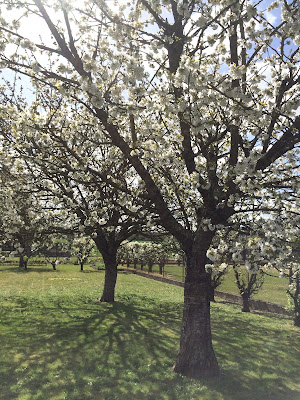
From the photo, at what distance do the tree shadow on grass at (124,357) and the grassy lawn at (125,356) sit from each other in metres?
0.02

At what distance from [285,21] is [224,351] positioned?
32.4 ft

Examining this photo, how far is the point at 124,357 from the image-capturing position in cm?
916

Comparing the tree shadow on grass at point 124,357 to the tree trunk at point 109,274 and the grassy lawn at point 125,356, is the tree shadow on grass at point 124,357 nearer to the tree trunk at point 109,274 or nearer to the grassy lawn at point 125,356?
the grassy lawn at point 125,356

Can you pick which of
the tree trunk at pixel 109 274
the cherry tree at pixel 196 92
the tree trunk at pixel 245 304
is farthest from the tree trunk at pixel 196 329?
the tree trunk at pixel 245 304

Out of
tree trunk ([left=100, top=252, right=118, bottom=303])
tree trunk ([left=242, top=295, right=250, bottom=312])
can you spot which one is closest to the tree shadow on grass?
tree trunk ([left=100, top=252, right=118, bottom=303])

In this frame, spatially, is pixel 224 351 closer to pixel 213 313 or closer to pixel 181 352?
pixel 181 352

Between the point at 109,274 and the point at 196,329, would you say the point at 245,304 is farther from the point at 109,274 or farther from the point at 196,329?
the point at 196,329

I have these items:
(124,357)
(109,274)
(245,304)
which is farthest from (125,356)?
(245,304)

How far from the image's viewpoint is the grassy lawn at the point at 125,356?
278 inches

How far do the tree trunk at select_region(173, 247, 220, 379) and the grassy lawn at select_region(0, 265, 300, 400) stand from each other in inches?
12.6

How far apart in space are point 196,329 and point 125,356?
2769 mm

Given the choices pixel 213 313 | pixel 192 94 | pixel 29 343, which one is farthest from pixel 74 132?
pixel 213 313

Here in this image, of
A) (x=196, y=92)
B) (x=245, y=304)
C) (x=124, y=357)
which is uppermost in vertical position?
(x=196, y=92)

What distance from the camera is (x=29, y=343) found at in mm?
9969
